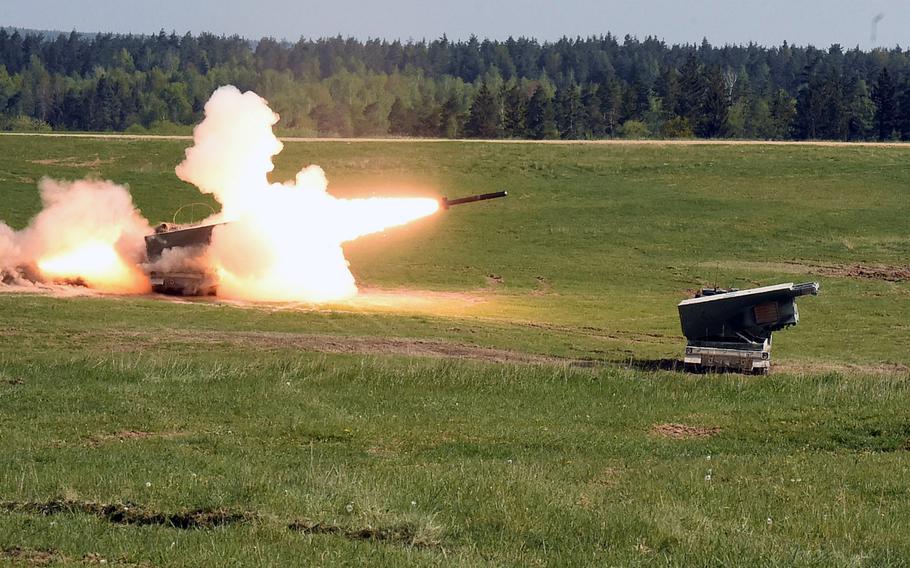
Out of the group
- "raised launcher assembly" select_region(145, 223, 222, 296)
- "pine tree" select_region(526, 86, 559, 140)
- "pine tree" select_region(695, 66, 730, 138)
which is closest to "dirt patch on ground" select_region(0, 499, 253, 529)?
"raised launcher assembly" select_region(145, 223, 222, 296)

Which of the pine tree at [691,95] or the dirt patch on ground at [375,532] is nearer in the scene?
the dirt patch on ground at [375,532]

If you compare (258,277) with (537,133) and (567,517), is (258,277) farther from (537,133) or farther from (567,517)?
(537,133)

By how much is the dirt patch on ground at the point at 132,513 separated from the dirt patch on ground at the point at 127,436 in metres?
4.77

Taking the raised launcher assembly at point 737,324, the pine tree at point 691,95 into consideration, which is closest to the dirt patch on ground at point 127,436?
the raised launcher assembly at point 737,324

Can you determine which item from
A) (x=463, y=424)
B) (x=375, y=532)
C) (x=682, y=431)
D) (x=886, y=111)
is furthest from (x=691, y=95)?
(x=375, y=532)

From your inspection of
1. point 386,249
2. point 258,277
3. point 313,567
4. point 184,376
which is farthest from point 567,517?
point 386,249

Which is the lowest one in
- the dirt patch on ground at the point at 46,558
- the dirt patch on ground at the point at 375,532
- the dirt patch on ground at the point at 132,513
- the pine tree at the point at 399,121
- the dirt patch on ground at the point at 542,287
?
the dirt patch on ground at the point at 542,287

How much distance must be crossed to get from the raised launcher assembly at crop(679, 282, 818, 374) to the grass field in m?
1.51

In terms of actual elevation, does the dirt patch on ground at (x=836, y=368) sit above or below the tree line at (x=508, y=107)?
below

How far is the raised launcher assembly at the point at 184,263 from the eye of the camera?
4212 centimetres

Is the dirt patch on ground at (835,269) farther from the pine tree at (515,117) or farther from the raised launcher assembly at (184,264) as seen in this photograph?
the pine tree at (515,117)

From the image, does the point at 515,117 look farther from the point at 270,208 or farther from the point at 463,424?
the point at 463,424

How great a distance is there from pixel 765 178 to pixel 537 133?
211ft

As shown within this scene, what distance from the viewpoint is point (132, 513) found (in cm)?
1450
